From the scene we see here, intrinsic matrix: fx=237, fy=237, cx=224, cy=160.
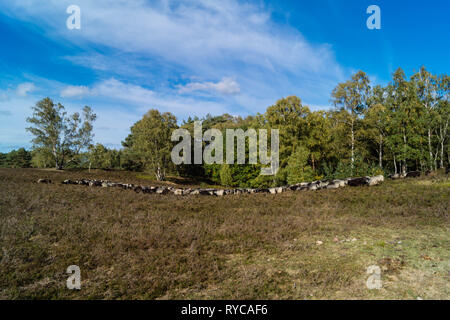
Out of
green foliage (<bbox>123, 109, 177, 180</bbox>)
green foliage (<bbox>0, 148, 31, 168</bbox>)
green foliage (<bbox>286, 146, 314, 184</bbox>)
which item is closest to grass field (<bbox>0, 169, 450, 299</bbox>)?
green foliage (<bbox>286, 146, 314, 184</bbox>)

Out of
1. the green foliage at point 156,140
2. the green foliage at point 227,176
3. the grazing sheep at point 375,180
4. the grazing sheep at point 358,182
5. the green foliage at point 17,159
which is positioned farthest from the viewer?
the green foliage at point 17,159

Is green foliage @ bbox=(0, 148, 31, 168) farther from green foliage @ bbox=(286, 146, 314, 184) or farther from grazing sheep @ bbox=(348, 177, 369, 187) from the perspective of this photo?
grazing sheep @ bbox=(348, 177, 369, 187)

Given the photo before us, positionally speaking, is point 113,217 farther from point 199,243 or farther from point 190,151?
point 190,151

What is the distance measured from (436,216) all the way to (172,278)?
10372mm

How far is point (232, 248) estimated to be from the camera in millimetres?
Answer: 7035

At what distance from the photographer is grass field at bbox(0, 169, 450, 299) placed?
487 centimetres

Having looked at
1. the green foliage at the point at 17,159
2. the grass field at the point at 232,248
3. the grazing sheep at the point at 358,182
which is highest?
the green foliage at the point at 17,159

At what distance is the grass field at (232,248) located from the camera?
4.87m

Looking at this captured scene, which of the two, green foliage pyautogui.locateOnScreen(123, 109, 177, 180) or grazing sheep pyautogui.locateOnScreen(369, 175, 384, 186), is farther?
green foliage pyautogui.locateOnScreen(123, 109, 177, 180)

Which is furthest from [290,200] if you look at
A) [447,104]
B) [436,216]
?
[447,104]

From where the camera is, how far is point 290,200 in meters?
13.3

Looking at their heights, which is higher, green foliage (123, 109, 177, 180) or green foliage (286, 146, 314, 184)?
green foliage (123, 109, 177, 180)

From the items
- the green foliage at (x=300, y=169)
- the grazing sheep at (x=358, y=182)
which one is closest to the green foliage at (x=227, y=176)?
the green foliage at (x=300, y=169)

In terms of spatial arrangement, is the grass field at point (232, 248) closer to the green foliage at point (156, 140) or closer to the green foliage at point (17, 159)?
the green foliage at point (156, 140)
